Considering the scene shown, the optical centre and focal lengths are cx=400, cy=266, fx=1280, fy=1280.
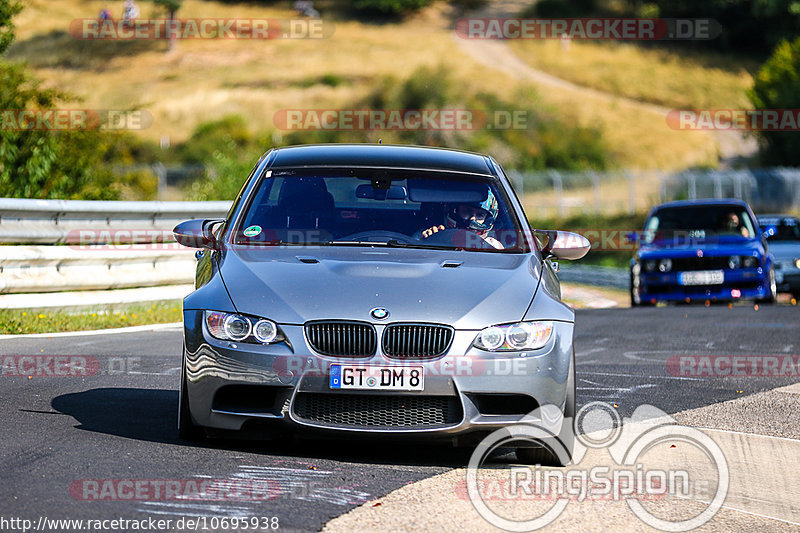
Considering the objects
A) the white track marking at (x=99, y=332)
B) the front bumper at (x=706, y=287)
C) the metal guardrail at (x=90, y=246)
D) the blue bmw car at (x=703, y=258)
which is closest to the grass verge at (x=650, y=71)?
the blue bmw car at (x=703, y=258)

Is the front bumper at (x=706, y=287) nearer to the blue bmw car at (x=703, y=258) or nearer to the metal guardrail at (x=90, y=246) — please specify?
the blue bmw car at (x=703, y=258)

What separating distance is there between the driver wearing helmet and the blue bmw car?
37.7ft

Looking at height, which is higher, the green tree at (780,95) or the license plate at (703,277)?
the green tree at (780,95)

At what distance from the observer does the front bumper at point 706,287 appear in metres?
18.2

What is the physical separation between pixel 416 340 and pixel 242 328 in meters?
0.85

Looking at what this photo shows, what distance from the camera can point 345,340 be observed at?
6125 millimetres

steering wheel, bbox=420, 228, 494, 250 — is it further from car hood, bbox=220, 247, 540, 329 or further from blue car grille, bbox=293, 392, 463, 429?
blue car grille, bbox=293, 392, 463, 429

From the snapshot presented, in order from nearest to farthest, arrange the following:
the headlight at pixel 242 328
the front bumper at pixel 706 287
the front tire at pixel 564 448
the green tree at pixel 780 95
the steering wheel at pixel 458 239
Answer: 1. the headlight at pixel 242 328
2. the front tire at pixel 564 448
3. the steering wheel at pixel 458 239
4. the front bumper at pixel 706 287
5. the green tree at pixel 780 95

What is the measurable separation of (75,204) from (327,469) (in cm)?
738

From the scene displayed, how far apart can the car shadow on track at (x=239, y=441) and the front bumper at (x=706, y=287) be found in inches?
469

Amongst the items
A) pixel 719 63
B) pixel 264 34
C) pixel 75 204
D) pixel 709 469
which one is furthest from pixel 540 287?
pixel 264 34

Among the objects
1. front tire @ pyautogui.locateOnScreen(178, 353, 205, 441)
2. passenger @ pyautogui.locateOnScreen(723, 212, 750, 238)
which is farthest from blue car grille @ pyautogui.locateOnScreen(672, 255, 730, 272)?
front tire @ pyautogui.locateOnScreen(178, 353, 205, 441)

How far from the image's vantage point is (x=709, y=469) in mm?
6352

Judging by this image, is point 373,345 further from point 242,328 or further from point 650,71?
point 650,71
